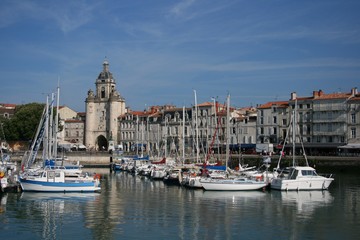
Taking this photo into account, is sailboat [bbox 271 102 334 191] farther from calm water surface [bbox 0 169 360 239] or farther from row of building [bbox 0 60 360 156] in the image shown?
row of building [bbox 0 60 360 156]

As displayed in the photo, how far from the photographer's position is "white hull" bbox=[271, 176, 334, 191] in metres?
44.8

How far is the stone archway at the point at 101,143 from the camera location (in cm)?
11394

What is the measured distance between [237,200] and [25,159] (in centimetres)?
2397

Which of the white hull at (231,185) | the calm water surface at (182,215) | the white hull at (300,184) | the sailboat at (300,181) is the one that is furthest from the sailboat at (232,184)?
the sailboat at (300,181)

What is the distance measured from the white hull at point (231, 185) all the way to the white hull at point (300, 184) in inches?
56.7

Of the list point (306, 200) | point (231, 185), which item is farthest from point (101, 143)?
point (306, 200)

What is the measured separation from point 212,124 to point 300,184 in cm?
4812

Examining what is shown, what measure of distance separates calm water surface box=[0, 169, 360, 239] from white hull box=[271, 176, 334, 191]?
78 cm

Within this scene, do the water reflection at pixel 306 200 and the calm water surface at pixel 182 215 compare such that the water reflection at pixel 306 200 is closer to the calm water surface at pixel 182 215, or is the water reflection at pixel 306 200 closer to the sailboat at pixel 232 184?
the calm water surface at pixel 182 215

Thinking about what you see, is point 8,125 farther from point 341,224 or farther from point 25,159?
point 341,224

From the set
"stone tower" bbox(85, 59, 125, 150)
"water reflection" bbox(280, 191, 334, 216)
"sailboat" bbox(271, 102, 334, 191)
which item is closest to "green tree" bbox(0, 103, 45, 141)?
"stone tower" bbox(85, 59, 125, 150)

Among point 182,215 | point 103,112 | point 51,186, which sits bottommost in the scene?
point 182,215

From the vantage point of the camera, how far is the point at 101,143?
11519 centimetres

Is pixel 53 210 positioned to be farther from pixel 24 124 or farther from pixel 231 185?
pixel 24 124
